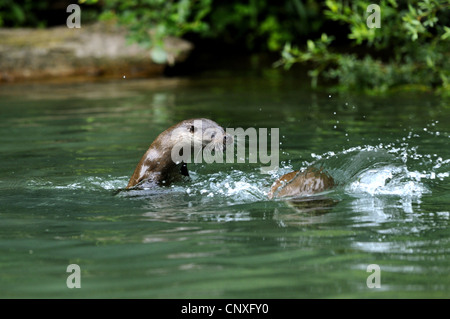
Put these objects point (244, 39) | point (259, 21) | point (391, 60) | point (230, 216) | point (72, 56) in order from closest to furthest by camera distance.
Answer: point (230, 216), point (391, 60), point (72, 56), point (259, 21), point (244, 39)

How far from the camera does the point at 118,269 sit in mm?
2629

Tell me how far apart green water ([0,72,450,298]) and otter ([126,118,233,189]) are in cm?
11

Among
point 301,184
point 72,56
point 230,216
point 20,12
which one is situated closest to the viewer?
point 230,216

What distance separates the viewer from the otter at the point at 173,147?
4.10 m

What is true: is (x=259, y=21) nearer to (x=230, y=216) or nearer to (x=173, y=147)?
(x=173, y=147)

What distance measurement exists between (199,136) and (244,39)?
11.7m

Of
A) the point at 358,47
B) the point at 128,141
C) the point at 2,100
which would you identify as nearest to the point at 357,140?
the point at 128,141

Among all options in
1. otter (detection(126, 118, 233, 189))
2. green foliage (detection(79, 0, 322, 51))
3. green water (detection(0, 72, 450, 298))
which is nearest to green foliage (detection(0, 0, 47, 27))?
green foliage (detection(79, 0, 322, 51))

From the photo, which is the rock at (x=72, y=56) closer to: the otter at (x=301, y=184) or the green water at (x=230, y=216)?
the green water at (x=230, y=216)

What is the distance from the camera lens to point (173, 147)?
13.6ft

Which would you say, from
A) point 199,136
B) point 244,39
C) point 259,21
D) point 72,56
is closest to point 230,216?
point 199,136

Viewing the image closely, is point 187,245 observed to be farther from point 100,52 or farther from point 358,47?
point 358,47

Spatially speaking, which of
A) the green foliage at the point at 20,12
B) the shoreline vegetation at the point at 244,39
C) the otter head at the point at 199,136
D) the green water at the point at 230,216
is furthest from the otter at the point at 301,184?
the green foliage at the point at 20,12
